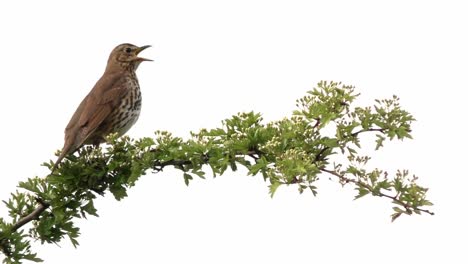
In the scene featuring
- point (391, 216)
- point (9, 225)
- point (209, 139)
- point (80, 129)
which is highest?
point (80, 129)

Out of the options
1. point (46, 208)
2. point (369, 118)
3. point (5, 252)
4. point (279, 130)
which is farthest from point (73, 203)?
point (369, 118)

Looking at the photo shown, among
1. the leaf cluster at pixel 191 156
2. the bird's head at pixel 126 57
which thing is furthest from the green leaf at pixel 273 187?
the bird's head at pixel 126 57

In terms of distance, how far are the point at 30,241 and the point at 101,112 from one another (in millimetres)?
1394

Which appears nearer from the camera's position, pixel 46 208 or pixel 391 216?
pixel 391 216

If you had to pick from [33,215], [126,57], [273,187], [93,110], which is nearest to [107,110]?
[93,110]

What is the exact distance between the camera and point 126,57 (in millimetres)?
7629

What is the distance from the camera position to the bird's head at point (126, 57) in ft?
25.0

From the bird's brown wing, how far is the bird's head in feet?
1.37

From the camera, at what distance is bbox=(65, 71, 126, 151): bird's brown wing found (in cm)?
645

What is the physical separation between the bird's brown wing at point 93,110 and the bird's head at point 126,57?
1.37 ft

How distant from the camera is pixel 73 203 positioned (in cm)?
577

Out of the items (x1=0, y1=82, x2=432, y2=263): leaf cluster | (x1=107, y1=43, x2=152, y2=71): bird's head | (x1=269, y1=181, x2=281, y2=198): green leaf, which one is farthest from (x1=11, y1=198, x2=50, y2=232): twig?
(x1=107, y1=43, x2=152, y2=71): bird's head

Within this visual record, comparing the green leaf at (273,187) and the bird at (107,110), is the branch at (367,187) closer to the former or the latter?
the green leaf at (273,187)

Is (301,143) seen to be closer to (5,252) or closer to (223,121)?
(223,121)
